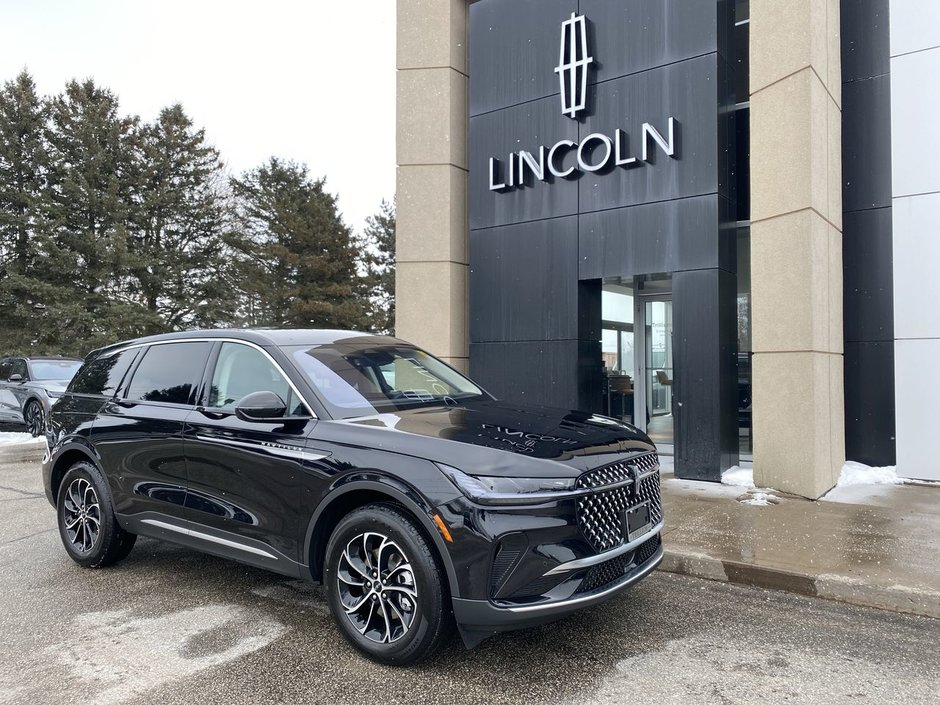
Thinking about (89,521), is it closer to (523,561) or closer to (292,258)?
(523,561)

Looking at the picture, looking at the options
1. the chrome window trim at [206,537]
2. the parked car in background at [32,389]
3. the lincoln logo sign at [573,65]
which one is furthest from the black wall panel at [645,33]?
the parked car in background at [32,389]

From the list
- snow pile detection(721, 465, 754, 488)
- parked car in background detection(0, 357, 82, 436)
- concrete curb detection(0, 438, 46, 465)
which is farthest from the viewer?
parked car in background detection(0, 357, 82, 436)

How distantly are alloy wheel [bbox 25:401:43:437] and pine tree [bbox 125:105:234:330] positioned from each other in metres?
17.4

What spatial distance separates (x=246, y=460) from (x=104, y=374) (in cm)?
224

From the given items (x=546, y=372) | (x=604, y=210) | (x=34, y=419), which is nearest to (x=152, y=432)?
(x=546, y=372)

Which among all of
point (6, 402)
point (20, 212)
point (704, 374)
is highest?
point (20, 212)

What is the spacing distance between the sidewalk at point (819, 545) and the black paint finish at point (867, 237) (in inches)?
56.0

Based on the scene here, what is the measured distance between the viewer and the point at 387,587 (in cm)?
357

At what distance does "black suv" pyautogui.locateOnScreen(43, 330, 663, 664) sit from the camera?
3.32 meters

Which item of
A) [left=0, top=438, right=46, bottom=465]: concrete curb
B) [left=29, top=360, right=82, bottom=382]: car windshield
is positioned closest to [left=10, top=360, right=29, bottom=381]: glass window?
[left=29, top=360, right=82, bottom=382]: car windshield

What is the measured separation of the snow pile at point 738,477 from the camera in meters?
8.10

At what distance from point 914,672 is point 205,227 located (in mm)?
35141

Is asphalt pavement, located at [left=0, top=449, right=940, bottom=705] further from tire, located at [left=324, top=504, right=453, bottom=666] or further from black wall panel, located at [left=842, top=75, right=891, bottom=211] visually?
black wall panel, located at [left=842, top=75, right=891, bottom=211]

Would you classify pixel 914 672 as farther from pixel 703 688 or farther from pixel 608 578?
pixel 608 578
